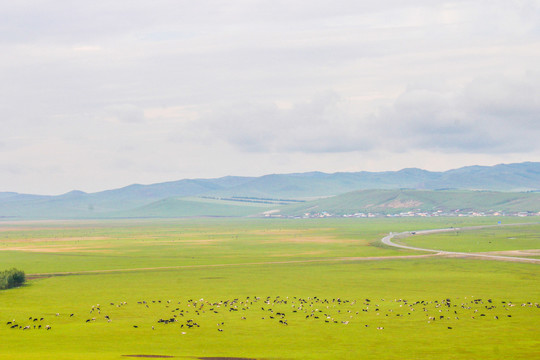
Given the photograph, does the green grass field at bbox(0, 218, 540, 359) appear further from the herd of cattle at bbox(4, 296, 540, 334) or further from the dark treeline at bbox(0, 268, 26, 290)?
the dark treeline at bbox(0, 268, 26, 290)

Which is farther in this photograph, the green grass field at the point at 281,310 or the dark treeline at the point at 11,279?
the dark treeline at the point at 11,279

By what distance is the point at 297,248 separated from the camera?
169 m

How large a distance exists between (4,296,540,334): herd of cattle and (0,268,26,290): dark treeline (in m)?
25.5

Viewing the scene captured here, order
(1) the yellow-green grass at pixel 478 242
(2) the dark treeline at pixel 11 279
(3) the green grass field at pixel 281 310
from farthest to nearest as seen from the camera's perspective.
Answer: (1) the yellow-green grass at pixel 478 242 → (2) the dark treeline at pixel 11 279 → (3) the green grass field at pixel 281 310

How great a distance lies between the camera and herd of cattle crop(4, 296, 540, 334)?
68.2 m

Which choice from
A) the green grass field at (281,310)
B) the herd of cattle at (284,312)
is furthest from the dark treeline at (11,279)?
the herd of cattle at (284,312)

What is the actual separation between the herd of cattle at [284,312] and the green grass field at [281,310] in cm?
15

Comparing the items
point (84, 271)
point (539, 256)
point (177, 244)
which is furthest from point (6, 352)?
point (177, 244)

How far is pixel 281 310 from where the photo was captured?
248 feet

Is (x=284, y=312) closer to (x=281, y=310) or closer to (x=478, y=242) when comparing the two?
(x=281, y=310)

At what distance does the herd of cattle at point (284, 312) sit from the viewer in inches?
2687

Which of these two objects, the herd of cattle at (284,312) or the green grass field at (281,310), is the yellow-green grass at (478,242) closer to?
the green grass field at (281,310)

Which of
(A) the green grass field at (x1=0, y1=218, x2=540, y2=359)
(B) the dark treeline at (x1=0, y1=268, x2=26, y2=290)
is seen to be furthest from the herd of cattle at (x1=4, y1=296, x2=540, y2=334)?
(B) the dark treeline at (x1=0, y1=268, x2=26, y2=290)

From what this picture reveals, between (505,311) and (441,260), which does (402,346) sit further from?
(441,260)
